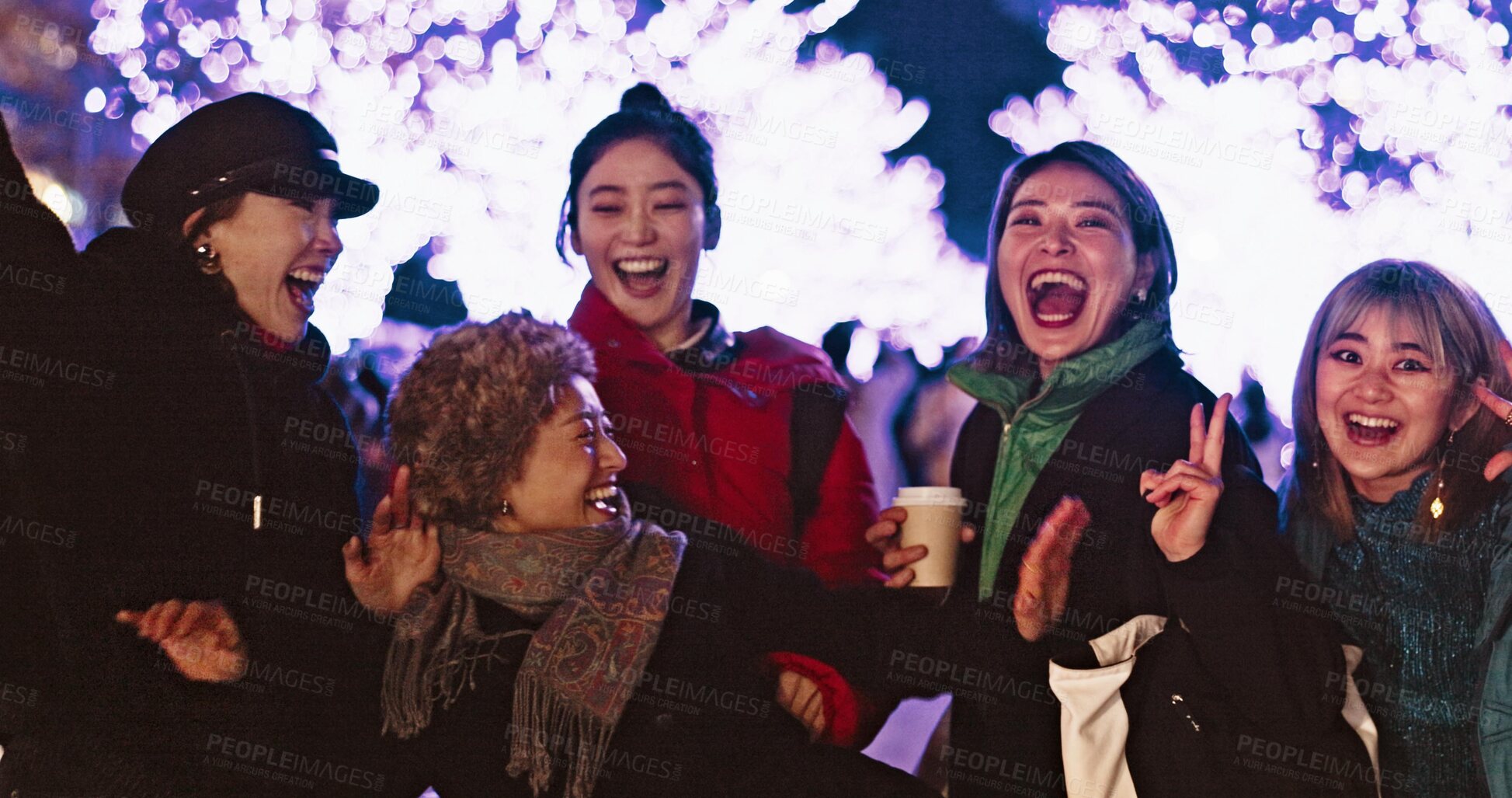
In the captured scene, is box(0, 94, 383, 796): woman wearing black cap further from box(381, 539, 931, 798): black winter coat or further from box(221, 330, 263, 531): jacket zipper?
box(381, 539, 931, 798): black winter coat

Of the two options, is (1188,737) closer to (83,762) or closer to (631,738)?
(631,738)

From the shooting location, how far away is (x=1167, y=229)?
331 cm

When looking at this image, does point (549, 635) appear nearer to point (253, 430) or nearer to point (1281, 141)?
point (253, 430)

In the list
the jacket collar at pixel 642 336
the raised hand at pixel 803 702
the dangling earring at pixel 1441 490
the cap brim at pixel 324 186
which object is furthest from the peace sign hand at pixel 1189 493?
the cap brim at pixel 324 186

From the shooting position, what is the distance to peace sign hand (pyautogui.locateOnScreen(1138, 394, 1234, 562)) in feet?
10.5

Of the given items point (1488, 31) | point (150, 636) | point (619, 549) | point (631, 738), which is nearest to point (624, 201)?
point (619, 549)

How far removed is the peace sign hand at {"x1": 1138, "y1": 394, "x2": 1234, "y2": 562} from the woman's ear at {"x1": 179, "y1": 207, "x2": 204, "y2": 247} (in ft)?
7.56

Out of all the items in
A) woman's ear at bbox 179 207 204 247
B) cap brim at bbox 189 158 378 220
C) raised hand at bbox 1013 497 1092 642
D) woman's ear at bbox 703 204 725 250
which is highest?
woman's ear at bbox 703 204 725 250

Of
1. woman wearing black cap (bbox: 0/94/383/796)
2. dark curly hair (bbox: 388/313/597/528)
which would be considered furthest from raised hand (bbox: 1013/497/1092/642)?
woman wearing black cap (bbox: 0/94/383/796)

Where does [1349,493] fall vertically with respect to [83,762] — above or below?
above

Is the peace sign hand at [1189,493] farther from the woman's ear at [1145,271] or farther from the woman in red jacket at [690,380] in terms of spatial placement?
the woman in red jacket at [690,380]

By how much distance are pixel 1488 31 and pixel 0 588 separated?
153 inches

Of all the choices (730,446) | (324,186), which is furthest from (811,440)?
(324,186)

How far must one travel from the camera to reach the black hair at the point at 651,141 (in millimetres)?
3268
